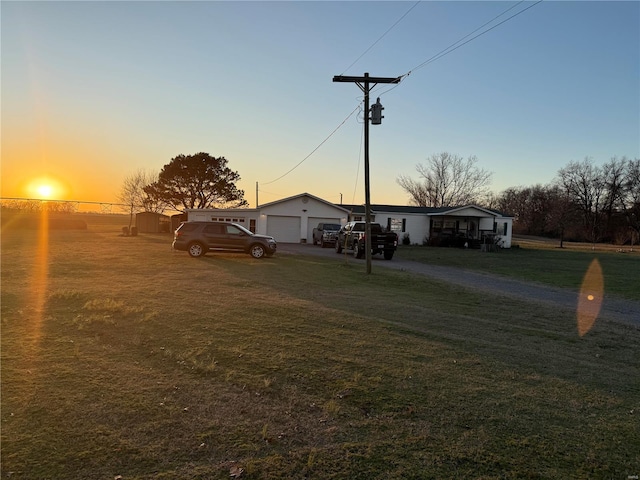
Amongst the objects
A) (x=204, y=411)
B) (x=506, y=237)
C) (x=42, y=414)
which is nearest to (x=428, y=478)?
(x=204, y=411)

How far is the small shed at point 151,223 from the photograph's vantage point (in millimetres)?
45713

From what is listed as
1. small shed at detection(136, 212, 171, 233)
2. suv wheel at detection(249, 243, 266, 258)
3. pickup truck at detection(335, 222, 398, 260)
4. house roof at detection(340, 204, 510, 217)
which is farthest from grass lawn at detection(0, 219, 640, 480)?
small shed at detection(136, 212, 171, 233)

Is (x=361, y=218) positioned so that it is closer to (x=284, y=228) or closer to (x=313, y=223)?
(x=313, y=223)

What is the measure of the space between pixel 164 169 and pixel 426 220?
32.7 meters

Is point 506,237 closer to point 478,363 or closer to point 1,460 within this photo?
point 478,363

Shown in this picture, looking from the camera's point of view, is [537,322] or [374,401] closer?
[374,401]

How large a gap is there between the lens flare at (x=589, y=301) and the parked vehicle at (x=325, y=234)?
16659 mm

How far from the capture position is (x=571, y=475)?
2.91 meters

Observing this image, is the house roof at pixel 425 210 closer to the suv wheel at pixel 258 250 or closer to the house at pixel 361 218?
the house at pixel 361 218

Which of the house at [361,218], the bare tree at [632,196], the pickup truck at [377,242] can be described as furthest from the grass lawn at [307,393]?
the bare tree at [632,196]

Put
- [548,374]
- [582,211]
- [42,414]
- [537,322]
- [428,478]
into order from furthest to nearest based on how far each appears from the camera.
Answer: [582,211], [537,322], [548,374], [42,414], [428,478]

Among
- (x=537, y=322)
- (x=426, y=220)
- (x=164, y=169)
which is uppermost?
(x=164, y=169)

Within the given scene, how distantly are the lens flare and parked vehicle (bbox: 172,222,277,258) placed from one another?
12.1 metres

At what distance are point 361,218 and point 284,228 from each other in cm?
696
